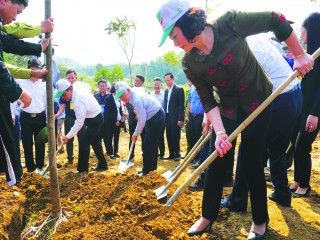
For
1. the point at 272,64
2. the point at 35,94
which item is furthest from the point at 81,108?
the point at 272,64

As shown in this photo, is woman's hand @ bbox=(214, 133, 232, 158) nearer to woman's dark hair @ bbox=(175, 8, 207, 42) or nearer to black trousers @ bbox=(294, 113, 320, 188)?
woman's dark hair @ bbox=(175, 8, 207, 42)

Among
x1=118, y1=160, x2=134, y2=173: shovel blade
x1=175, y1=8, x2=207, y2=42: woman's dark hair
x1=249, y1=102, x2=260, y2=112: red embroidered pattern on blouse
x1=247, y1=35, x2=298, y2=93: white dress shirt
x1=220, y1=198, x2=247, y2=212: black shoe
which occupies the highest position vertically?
x1=175, y1=8, x2=207, y2=42: woman's dark hair

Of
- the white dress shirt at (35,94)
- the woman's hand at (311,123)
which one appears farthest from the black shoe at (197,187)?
the white dress shirt at (35,94)

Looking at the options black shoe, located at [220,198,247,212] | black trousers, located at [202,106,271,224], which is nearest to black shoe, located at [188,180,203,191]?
black shoe, located at [220,198,247,212]

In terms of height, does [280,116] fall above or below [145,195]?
above

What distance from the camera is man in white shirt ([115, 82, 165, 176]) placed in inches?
183

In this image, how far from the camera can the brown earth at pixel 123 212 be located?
2529 millimetres

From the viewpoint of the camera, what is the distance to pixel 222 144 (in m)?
2.12

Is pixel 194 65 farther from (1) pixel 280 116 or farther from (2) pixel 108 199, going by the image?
(2) pixel 108 199

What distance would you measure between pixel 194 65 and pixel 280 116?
1.29 m

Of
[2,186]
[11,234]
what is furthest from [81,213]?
[2,186]

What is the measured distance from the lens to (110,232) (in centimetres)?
258

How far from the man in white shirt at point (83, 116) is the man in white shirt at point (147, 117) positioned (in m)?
0.71

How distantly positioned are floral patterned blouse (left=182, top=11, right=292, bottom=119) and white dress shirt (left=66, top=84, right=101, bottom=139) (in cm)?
305
